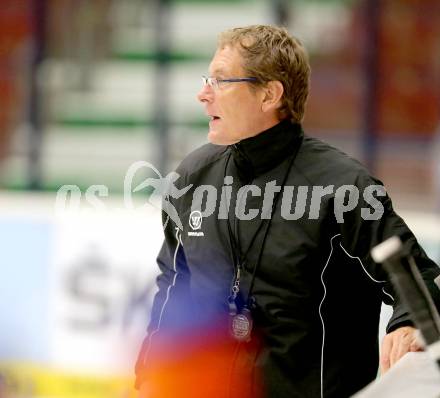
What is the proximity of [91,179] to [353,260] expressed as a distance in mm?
5948

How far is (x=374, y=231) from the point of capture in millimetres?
2891

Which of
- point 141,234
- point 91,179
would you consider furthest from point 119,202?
point 91,179

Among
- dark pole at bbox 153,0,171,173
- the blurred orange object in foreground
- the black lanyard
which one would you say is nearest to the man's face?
the black lanyard

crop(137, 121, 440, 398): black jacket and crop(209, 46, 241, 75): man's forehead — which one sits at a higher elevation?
crop(209, 46, 241, 75): man's forehead

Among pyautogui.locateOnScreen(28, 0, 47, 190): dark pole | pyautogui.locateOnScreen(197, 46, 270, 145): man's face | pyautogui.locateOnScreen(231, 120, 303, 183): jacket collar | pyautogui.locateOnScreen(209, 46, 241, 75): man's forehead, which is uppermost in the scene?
pyautogui.locateOnScreen(209, 46, 241, 75): man's forehead

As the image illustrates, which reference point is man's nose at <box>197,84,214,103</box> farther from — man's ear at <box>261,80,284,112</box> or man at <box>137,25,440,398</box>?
man's ear at <box>261,80,284,112</box>

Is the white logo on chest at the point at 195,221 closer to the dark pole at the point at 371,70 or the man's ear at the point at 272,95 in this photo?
the man's ear at the point at 272,95

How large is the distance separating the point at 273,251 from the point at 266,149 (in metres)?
0.29

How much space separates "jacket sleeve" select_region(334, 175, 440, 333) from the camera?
288cm

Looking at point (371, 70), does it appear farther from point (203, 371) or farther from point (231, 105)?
point (203, 371)

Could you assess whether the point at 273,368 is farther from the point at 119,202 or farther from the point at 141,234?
the point at 119,202

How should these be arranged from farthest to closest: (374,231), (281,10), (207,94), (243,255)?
1. (281,10)
2. (207,94)
3. (243,255)
4. (374,231)

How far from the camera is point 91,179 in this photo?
28.7ft

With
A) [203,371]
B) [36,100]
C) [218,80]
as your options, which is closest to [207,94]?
[218,80]
